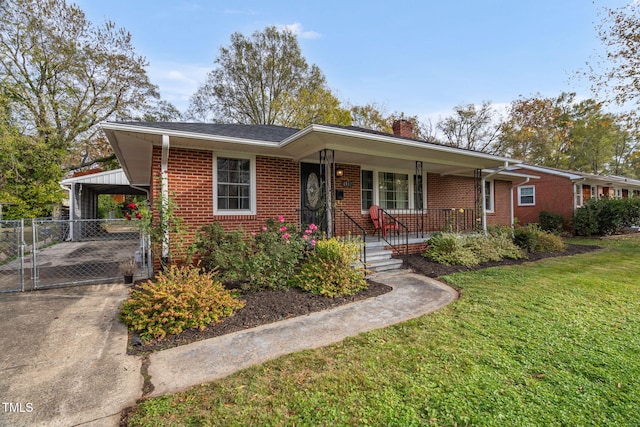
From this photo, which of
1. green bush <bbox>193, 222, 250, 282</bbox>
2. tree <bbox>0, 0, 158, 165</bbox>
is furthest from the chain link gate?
tree <bbox>0, 0, 158, 165</bbox>

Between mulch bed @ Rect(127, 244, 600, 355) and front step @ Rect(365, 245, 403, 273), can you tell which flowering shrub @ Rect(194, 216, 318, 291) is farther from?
front step @ Rect(365, 245, 403, 273)

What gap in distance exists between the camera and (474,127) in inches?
969

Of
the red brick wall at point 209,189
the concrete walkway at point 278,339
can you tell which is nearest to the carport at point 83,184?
the red brick wall at point 209,189

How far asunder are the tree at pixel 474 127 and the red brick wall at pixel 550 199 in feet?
31.8

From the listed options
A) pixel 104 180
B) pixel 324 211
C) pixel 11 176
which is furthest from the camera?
pixel 104 180

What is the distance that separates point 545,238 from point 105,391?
36.4ft

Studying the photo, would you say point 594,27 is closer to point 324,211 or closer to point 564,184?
point 564,184

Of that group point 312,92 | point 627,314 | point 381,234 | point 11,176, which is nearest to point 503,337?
point 627,314

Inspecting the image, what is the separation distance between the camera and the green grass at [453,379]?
197 cm

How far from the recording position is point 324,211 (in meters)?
6.33

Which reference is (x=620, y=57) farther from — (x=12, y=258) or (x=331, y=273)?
(x=12, y=258)

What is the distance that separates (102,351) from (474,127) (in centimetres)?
2819

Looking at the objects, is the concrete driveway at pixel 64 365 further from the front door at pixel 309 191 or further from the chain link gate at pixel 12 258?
the front door at pixel 309 191

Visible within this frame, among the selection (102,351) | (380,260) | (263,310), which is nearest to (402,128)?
(380,260)
